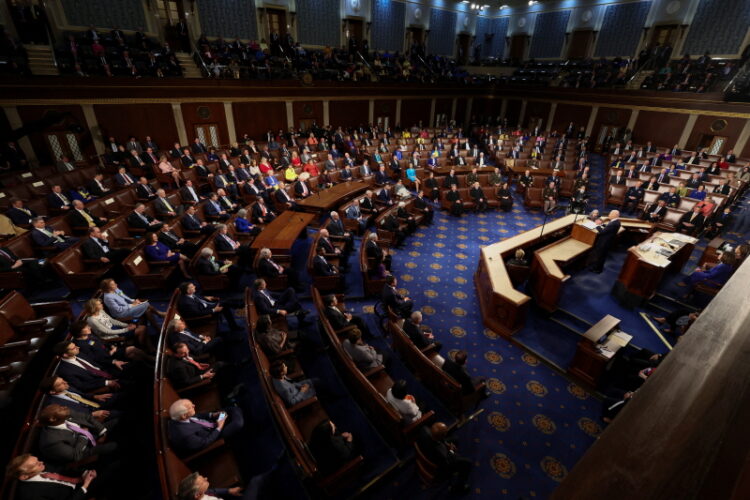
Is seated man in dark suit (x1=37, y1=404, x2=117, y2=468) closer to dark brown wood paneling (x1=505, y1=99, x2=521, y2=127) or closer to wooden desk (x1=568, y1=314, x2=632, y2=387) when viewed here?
wooden desk (x1=568, y1=314, x2=632, y2=387)

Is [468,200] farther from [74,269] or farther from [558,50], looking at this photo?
[558,50]

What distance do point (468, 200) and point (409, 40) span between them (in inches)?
629

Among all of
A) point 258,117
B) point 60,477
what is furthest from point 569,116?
point 60,477

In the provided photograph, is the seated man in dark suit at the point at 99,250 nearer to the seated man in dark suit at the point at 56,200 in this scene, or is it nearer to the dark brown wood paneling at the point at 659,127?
the seated man in dark suit at the point at 56,200

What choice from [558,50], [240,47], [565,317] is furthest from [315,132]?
[558,50]

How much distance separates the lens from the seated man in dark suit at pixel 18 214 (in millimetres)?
6441

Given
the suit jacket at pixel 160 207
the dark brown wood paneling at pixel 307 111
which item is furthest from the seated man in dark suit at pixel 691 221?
the dark brown wood paneling at pixel 307 111

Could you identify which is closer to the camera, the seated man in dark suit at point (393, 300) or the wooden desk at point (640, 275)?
the seated man in dark suit at point (393, 300)

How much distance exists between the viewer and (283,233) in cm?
681

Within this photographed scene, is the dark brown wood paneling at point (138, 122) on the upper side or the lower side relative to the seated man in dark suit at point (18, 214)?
upper

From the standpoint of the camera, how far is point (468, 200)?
10266 millimetres

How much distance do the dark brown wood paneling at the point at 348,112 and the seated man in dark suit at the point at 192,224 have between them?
10718mm

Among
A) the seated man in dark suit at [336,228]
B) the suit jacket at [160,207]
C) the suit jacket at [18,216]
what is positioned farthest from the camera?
the suit jacket at [160,207]

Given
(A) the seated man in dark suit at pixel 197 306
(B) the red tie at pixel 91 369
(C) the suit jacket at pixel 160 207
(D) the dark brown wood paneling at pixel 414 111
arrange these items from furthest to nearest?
1. (D) the dark brown wood paneling at pixel 414 111
2. (C) the suit jacket at pixel 160 207
3. (A) the seated man in dark suit at pixel 197 306
4. (B) the red tie at pixel 91 369
